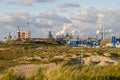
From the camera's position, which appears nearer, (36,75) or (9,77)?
(9,77)

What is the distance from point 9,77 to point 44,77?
187cm

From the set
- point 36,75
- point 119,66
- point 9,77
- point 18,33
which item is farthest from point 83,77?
point 18,33

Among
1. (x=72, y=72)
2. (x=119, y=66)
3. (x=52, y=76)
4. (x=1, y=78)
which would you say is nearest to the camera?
(x=1, y=78)

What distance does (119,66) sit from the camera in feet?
92.0

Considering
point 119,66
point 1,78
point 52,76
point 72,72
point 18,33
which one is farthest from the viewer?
point 18,33

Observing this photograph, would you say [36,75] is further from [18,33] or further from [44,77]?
[18,33]

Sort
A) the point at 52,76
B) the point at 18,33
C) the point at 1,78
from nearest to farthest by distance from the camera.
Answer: the point at 1,78
the point at 52,76
the point at 18,33

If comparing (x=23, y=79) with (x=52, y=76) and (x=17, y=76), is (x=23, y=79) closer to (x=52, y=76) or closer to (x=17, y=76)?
(x=17, y=76)

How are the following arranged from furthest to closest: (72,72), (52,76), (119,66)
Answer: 1. (119,66)
2. (72,72)
3. (52,76)

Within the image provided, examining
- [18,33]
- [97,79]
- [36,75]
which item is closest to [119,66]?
[97,79]

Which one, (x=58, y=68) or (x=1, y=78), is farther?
(x=58, y=68)

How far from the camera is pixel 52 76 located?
58.7ft

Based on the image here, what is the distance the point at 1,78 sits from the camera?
16516 millimetres

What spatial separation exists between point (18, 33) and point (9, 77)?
180m
